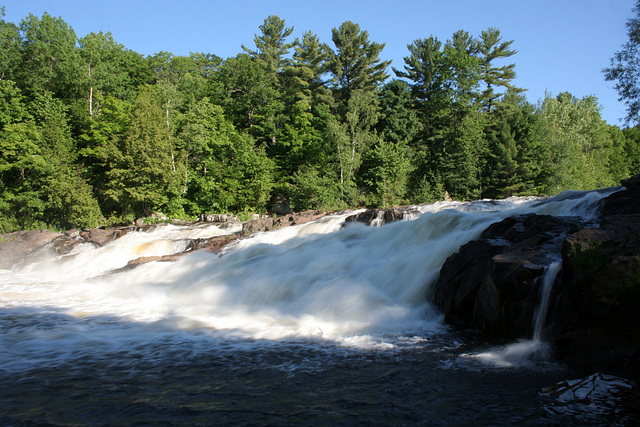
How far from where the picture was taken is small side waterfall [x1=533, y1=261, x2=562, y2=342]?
6.63 m

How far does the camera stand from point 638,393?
4.86 meters

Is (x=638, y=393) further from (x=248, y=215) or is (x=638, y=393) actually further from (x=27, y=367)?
(x=248, y=215)

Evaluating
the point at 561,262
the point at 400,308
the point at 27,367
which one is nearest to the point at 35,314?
the point at 27,367

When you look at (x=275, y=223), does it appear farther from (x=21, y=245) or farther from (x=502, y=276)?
(x=502, y=276)

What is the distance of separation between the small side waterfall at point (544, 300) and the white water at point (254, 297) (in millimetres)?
1853

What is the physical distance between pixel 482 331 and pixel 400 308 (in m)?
1.97

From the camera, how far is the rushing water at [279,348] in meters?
4.96

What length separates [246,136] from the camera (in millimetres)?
34781

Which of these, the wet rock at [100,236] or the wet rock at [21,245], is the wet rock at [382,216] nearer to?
the wet rock at [100,236]

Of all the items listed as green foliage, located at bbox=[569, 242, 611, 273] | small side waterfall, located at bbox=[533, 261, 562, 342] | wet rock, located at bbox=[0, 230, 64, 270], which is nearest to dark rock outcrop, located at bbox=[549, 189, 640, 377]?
green foliage, located at bbox=[569, 242, 611, 273]

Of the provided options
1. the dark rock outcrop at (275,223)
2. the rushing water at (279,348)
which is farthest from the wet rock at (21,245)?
the dark rock outcrop at (275,223)

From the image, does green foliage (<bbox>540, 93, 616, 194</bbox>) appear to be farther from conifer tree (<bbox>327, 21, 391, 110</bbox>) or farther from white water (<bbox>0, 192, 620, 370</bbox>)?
white water (<bbox>0, 192, 620, 370</bbox>)

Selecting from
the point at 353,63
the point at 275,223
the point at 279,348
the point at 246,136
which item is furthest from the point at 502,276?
the point at 353,63

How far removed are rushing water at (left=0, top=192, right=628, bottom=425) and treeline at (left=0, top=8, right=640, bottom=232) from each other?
16835mm
